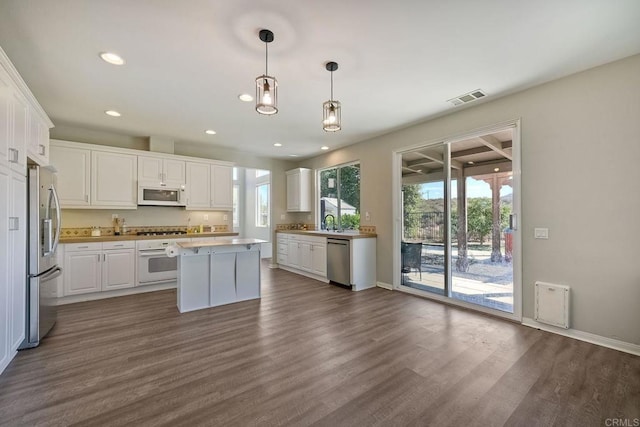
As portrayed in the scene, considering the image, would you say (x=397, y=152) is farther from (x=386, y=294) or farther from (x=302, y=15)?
(x=302, y=15)

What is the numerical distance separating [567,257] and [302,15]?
11.4ft

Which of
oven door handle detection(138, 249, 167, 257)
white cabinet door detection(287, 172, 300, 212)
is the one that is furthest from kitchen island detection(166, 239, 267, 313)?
white cabinet door detection(287, 172, 300, 212)

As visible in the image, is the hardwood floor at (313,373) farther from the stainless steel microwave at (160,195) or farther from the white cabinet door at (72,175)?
the stainless steel microwave at (160,195)

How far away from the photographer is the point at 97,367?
2346 mm

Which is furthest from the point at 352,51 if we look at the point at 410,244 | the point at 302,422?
the point at 410,244

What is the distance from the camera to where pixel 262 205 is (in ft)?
28.8

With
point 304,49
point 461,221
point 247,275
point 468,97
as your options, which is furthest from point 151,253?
point 468,97

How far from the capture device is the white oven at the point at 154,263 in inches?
183

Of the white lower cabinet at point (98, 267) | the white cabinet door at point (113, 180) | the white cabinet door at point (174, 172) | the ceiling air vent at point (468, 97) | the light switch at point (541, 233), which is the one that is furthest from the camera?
the white cabinet door at point (174, 172)

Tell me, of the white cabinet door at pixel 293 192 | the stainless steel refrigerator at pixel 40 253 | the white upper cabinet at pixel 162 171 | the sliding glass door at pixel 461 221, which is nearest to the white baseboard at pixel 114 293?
the stainless steel refrigerator at pixel 40 253

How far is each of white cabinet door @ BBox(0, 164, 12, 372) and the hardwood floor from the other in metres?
0.22

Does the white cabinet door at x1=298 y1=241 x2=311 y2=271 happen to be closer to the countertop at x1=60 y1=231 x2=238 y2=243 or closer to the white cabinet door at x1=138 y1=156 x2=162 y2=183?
the countertop at x1=60 y1=231 x2=238 y2=243

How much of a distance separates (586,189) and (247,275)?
423cm
